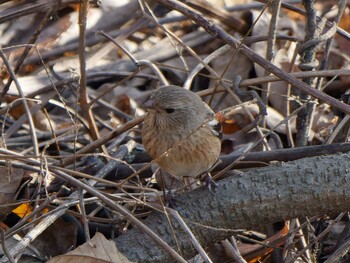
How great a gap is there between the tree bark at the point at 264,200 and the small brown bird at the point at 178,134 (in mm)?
426

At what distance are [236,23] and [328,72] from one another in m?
2.35

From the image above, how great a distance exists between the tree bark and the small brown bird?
1.40 feet

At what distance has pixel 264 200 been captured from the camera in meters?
4.14

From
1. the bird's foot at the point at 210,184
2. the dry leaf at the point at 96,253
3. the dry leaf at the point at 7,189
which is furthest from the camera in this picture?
the dry leaf at the point at 7,189

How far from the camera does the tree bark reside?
4117mm

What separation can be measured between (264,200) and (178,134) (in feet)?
2.59

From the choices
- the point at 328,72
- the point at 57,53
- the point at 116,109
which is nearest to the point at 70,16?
the point at 57,53

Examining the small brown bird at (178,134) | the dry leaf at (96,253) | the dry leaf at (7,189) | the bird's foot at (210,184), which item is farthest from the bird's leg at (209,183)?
the dry leaf at (7,189)

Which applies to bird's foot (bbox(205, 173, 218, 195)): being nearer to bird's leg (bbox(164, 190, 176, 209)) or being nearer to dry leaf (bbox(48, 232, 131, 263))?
bird's leg (bbox(164, 190, 176, 209))

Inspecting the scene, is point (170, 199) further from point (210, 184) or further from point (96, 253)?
point (96, 253)

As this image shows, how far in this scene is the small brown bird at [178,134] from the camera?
15.0 ft

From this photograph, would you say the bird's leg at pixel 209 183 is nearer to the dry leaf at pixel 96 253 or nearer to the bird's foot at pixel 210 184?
the bird's foot at pixel 210 184

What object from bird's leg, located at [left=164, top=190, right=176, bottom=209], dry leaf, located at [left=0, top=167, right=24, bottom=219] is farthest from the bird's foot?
dry leaf, located at [left=0, top=167, right=24, bottom=219]

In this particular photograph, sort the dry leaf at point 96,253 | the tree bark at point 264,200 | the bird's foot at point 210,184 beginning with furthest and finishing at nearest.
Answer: the bird's foot at point 210,184
the tree bark at point 264,200
the dry leaf at point 96,253
